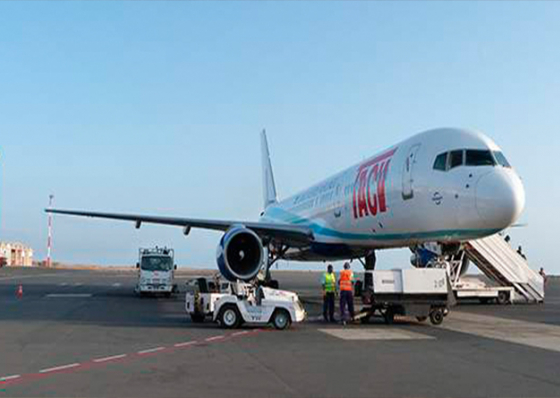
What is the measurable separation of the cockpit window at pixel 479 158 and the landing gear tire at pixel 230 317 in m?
6.73

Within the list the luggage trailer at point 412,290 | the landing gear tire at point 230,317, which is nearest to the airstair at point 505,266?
the luggage trailer at point 412,290

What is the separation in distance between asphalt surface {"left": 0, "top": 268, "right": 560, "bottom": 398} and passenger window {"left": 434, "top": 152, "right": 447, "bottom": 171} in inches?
158

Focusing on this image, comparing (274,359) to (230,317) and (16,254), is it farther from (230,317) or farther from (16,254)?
(16,254)

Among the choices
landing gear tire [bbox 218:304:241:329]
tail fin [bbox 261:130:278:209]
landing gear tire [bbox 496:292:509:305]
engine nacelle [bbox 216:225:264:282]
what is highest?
tail fin [bbox 261:130:278:209]

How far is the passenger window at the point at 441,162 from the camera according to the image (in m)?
17.6

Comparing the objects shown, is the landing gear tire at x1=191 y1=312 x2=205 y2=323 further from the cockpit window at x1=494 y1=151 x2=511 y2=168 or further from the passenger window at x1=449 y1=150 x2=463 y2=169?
the cockpit window at x1=494 y1=151 x2=511 y2=168

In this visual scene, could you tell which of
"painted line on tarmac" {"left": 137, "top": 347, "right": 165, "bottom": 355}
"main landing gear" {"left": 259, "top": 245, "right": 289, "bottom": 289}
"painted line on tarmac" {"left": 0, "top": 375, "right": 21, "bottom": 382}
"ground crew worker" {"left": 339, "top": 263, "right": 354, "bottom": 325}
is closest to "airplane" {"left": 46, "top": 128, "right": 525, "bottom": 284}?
"ground crew worker" {"left": 339, "top": 263, "right": 354, "bottom": 325}

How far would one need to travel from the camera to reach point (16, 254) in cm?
11838

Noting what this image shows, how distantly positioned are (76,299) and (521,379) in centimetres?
2101

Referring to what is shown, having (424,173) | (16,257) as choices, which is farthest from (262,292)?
(16,257)

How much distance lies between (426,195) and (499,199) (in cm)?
225

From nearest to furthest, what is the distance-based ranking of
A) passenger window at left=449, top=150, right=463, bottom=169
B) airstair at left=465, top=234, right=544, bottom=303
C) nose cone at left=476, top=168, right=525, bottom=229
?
nose cone at left=476, top=168, right=525, bottom=229 < passenger window at left=449, top=150, right=463, bottom=169 < airstair at left=465, top=234, right=544, bottom=303

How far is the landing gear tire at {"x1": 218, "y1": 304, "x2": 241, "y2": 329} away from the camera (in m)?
16.2

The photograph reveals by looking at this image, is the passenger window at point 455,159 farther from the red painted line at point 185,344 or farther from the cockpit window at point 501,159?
the red painted line at point 185,344
